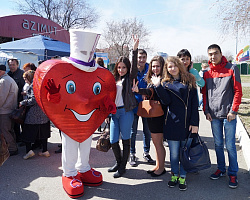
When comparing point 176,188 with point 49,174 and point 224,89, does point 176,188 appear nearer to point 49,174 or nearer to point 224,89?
point 224,89

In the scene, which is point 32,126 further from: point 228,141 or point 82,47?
point 228,141

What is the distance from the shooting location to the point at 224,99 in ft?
10.1

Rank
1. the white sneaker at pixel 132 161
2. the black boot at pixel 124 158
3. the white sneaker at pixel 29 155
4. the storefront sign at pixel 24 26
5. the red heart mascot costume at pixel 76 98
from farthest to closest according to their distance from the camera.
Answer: the storefront sign at pixel 24 26 < the white sneaker at pixel 29 155 < the white sneaker at pixel 132 161 < the black boot at pixel 124 158 < the red heart mascot costume at pixel 76 98


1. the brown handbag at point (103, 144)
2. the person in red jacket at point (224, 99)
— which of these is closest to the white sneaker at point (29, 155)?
the brown handbag at point (103, 144)

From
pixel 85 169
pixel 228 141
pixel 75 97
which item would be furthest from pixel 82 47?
pixel 228 141

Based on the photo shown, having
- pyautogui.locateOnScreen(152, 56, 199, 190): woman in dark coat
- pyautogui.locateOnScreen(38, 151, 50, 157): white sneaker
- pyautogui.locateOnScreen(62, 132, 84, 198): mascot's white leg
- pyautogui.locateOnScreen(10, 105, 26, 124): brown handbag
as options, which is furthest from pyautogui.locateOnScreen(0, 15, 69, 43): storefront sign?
pyautogui.locateOnScreen(152, 56, 199, 190): woman in dark coat

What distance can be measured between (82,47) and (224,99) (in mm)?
1979

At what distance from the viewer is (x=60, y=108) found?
2.73 meters

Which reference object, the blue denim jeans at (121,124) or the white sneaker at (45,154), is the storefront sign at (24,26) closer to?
the white sneaker at (45,154)

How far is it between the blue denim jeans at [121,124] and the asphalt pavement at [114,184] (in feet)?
2.03

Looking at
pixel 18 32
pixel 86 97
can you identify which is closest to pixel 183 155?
pixel 86 97

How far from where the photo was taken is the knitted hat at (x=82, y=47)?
2.70m

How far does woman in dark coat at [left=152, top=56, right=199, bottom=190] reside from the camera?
2.92m

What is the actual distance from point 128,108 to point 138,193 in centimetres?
113
